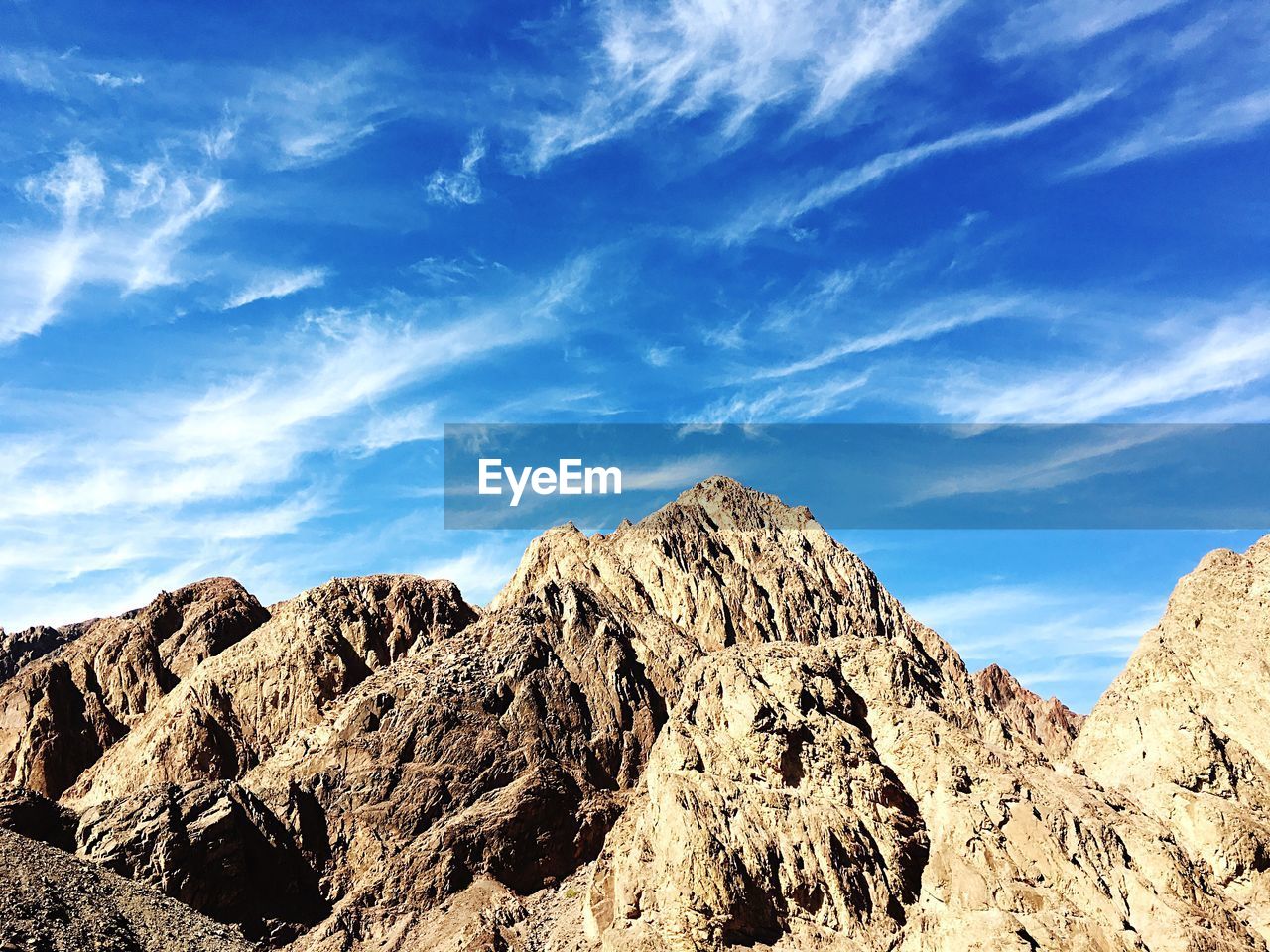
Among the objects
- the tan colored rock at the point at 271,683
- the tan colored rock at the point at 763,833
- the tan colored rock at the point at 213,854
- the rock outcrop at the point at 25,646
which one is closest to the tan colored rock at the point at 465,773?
the tan colored rock at the point at 213,854

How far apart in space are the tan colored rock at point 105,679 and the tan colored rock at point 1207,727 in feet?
316

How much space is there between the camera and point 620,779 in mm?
100125

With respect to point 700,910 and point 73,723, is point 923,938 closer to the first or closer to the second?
point 700,910

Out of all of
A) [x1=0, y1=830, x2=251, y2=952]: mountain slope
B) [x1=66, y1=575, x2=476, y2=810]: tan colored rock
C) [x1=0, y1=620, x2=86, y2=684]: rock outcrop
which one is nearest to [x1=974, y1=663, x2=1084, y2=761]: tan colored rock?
[x1=66, y1=575, x2=476, y2=810]: tan colored rock

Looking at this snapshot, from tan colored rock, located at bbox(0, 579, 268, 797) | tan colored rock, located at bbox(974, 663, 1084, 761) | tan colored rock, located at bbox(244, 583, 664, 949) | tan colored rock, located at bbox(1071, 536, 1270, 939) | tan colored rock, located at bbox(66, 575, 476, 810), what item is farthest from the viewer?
tan colored rock, located at bbox(974, 663, 1084, 761)

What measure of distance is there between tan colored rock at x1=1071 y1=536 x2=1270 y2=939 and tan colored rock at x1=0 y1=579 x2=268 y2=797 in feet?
316

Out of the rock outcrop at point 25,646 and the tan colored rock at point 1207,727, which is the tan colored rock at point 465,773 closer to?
the tan colored rock at point 1207,727

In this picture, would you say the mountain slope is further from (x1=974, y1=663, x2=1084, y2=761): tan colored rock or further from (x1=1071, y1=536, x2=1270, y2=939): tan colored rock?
(x1=974, y1=663, x2=1084, y2=761): tan colored rock

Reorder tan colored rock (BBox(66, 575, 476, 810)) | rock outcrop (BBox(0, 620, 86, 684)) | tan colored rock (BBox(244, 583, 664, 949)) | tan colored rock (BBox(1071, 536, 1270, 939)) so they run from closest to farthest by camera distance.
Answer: tan colored rock (BBox(1071, 536, 1270, 939)) < tan colored rock (BBox(244, 583, 664, 949)) < tan colored rock (BBox(66, 575, 476, 810)) < rock outcrop (BBox(0, 620, 86, 684))

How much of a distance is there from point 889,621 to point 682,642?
34488 millimetres

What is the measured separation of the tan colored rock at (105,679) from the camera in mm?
110688

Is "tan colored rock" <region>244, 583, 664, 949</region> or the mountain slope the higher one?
"tan colored rock" <region>244, 583, 664, 949</region>

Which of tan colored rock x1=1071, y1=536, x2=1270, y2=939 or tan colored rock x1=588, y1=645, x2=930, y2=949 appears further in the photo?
tan colored rock x1=1071, y1=536, x2=1270, y2=939

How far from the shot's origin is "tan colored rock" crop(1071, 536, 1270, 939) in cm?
7500
